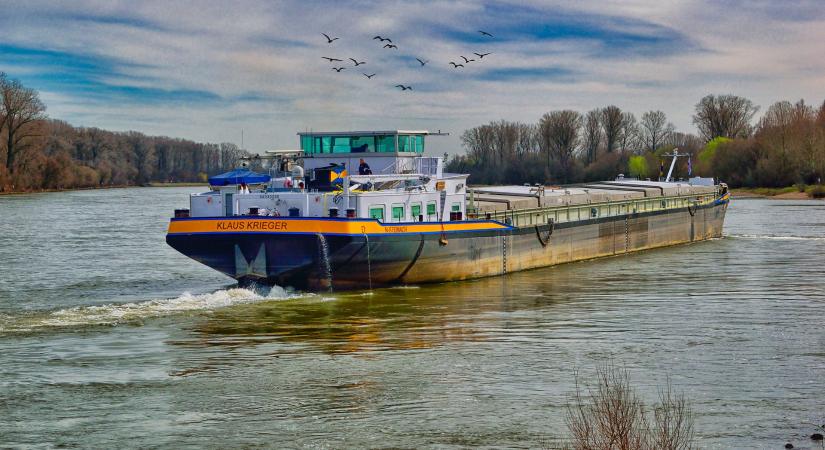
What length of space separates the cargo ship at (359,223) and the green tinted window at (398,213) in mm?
35

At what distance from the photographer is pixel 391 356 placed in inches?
834

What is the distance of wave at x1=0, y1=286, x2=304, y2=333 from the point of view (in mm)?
24594

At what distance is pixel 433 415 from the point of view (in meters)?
16.6

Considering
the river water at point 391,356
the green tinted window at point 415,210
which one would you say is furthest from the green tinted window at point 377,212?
the river water at point 391,356

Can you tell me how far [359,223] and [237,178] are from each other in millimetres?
4920

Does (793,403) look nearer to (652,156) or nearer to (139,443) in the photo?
(139,443)

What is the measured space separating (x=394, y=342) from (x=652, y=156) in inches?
4217

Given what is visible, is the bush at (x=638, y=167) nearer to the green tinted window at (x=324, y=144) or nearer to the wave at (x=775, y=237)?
the wave at (x=775, y=237)

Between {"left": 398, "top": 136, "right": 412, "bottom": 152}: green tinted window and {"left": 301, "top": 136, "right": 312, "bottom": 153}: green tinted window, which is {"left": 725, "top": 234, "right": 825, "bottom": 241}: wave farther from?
{"left": 301, "top": 136, "right": 312, "bottom": 153}: green tinted window

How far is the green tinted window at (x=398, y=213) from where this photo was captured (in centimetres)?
3125

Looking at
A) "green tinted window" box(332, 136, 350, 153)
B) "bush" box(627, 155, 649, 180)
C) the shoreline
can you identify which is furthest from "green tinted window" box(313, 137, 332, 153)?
"bush" box(627, 155, 649, 180)

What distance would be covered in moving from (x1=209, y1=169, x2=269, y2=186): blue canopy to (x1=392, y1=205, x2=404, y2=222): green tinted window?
413cm

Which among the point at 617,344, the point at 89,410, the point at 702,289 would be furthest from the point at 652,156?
the point at 89,410

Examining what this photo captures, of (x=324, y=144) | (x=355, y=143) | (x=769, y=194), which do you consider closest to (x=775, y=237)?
(x=355, y=143)
